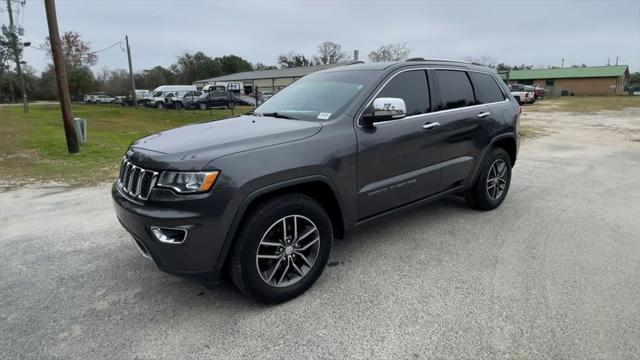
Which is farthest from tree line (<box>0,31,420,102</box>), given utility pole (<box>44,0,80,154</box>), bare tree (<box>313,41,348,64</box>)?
utility pole (<box>44,0,80,154</box>)

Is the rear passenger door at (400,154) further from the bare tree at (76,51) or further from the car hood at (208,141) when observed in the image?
the bare tree at (76,51)

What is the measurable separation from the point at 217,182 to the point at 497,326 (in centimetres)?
209

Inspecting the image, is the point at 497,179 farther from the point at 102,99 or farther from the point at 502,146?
the point at 102,99

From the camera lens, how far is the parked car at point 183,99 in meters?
32.2

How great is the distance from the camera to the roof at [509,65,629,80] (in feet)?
195

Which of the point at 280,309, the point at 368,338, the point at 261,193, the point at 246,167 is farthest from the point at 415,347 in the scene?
the point at 246,167

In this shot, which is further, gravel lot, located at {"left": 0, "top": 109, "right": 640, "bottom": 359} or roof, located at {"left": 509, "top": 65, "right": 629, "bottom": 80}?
roof, located at {"left": 509, "top": 65, "right": 629, "bottom": 80}

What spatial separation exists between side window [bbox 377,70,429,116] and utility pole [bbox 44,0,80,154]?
28.3 ft

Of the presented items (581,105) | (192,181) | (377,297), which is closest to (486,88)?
(377,297)

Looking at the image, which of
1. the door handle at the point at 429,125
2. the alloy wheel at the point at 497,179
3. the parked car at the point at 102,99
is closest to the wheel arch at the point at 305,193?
the door handle at the point at 429,125

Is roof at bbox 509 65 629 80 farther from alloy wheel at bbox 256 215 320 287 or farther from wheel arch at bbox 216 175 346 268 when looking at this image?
alloy wheel at bbox 256 215 320 287

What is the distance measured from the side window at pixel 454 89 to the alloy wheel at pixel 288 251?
2044mm

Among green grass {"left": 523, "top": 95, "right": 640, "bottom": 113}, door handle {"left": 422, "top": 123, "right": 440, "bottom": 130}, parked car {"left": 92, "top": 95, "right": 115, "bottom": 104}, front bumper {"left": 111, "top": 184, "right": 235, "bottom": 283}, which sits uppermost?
parked car {"left": 92, "top": 95, "right": 115, "bottom": 104}

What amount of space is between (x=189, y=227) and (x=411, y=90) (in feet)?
8.09
